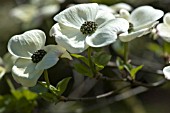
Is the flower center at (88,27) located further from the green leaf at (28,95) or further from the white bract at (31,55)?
the green leaf at (28,95)

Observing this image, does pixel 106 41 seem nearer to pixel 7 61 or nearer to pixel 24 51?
pixel 24 51

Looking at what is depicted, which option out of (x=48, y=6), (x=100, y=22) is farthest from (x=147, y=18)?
(x=48, y=6)

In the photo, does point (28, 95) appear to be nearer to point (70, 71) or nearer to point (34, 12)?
point (34, 12)

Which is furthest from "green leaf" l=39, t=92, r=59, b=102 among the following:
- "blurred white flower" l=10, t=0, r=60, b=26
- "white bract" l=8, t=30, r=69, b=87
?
"blurred white flower" l=10, t=0, r=60, b=26

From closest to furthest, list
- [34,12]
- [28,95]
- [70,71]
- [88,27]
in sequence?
[88,27], [28,95], [34,12], [70,71]

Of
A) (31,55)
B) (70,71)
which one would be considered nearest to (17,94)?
(31,55)

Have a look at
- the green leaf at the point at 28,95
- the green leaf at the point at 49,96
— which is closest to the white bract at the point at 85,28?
the green leaf at the point at 49,96
